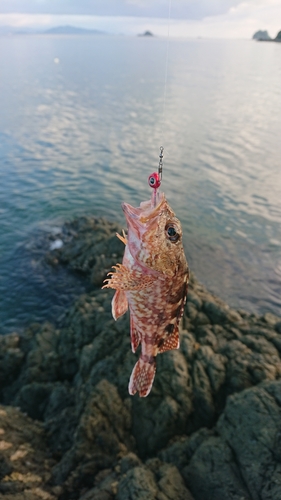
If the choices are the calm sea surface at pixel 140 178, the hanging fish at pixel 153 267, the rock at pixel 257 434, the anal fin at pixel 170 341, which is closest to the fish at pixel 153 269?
the hanging fish at pixel 153 267

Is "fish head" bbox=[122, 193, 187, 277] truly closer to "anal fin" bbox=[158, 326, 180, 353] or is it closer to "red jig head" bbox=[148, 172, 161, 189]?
"red jig head" bbox=[148, 172, 161, 189]

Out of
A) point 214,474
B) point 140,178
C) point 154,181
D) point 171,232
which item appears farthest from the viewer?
point 140,178

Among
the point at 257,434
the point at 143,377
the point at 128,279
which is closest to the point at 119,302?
the point at 128,279

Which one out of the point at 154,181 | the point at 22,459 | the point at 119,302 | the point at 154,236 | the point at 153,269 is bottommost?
the point at 22,459

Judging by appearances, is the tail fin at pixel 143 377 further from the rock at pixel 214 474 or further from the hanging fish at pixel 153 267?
the rock at pixel 214 474

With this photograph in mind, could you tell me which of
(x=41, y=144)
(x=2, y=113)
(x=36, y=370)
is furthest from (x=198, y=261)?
(x=2, y=113)

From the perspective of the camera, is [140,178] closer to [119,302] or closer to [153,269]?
[119,302]

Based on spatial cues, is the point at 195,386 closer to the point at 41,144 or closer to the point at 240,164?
the point at 240,164
